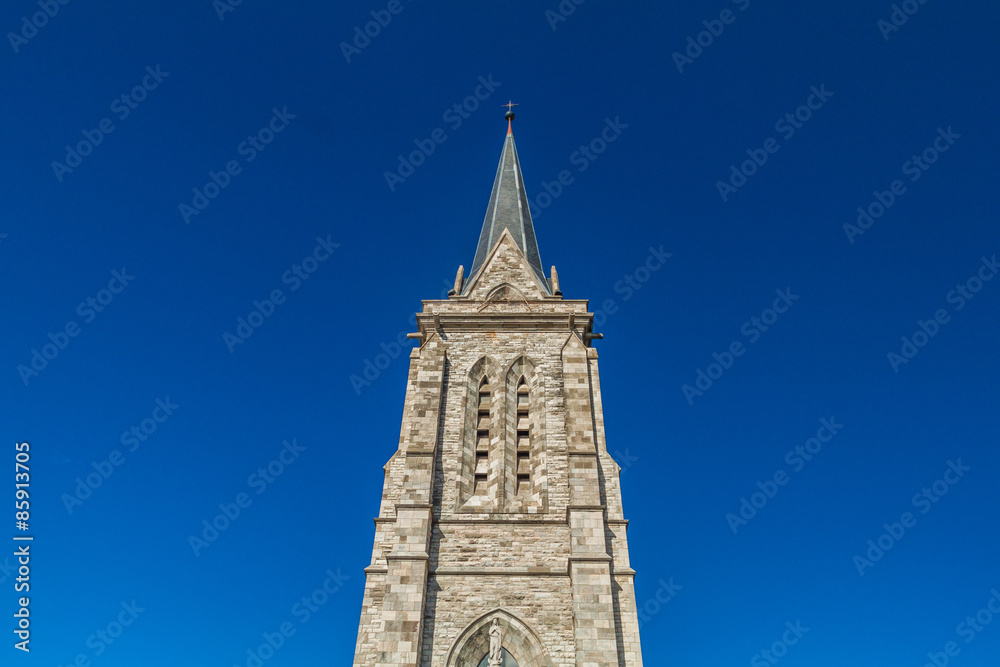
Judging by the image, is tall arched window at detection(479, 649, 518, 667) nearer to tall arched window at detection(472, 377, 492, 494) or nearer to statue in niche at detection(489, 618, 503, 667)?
statue in niche at detection(489, 618, 503, 667)

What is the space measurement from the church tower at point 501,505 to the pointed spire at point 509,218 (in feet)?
14.7

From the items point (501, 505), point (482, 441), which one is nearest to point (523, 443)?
point (482, 441)

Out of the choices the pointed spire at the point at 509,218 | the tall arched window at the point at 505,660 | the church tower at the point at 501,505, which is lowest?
the tall arched window at the point at 505,660

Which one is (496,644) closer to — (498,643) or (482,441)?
(498,643)

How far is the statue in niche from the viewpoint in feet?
56.5

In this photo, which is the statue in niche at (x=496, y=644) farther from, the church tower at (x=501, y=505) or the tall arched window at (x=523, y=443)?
the tall arched window at (x=523, y=443)

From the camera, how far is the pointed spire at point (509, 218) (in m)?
31.7

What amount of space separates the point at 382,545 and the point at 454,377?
6.08 m

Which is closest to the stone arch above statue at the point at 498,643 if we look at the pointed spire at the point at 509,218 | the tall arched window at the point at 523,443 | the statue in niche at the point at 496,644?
the statue in niche at the point at 496,644

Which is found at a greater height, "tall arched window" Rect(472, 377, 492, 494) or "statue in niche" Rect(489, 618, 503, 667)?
"tall arched window" Rect(472, 377, 492, 494)

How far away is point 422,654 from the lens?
1739 centimetres

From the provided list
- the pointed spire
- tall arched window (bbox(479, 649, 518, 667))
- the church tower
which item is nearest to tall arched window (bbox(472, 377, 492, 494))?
the church tower

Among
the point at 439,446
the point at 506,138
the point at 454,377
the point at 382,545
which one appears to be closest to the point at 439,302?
the point at 454,377

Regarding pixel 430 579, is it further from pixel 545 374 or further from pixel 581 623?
pixel 545 374
